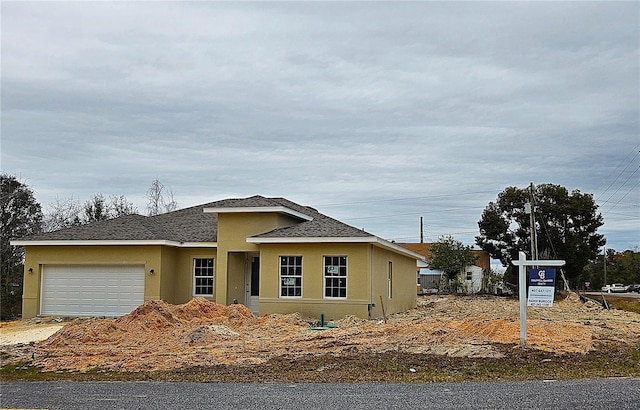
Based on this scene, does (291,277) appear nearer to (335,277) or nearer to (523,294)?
(335,277)

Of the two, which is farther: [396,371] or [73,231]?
[73,231]

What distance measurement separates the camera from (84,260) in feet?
86.6

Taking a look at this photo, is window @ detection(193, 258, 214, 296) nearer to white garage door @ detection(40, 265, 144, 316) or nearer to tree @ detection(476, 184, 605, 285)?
white garage door @ detection(40, 265, 144, 316)

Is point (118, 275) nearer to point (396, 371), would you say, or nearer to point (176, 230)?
point (176, 230)

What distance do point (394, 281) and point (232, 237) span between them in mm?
6928

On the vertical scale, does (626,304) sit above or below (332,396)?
above

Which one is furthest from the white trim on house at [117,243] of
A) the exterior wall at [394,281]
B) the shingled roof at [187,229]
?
the exterior wall at [394,281]

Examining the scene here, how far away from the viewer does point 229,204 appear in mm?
26172

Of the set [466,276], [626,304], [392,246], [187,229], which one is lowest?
[626,304]

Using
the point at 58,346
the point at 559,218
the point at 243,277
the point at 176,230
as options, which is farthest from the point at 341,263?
the point at 559,218

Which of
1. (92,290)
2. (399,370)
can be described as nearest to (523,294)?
(399,370)

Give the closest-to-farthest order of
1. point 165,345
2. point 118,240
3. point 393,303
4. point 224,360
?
1. point 224,360
2. point 165,345
3. point 118,240
4. point 393,303

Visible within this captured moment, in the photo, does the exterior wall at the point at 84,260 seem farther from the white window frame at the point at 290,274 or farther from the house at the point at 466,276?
the house at the point at 466,276

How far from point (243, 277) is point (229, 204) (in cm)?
293
